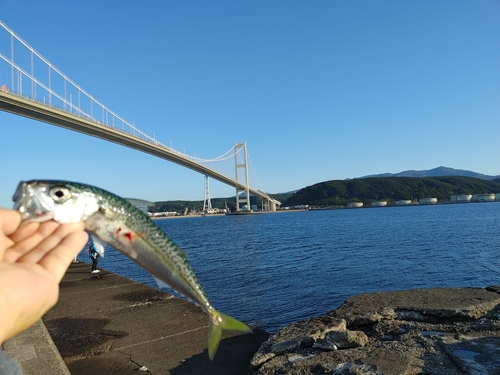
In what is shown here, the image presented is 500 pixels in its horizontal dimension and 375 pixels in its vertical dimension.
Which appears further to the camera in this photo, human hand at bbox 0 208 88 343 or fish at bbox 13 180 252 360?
fish at bbox 13 180 252 360

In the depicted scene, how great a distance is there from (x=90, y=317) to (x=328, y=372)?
576 cm

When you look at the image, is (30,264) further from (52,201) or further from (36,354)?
(36,354)

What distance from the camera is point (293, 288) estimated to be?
15312 mm

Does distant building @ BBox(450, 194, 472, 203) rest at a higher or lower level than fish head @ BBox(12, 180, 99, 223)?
higher

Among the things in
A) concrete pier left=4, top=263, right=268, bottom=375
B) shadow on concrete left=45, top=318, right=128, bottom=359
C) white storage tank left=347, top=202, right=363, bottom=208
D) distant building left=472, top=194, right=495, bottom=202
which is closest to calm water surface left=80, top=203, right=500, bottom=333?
concrete pier left=4, top=263, right=268, bottom=375

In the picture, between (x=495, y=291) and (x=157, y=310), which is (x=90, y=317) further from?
(x=495, y=291)

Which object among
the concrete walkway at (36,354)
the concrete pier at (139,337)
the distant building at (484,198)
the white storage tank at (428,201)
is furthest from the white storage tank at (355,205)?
the concrete walkway at (36,354)

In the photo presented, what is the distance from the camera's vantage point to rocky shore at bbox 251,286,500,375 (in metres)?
4.31

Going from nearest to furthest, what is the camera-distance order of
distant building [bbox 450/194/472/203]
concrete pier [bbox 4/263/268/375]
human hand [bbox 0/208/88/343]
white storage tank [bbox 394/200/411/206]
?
human hand [bbox 0/208/88/343] → concrete pier [bbox 4/263/268/375] → distant building [bbox 450/194/472/203] → white storage tank [bbox 394/200/411/206]

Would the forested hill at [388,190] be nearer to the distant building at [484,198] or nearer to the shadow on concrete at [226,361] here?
the distant building at [484,198]

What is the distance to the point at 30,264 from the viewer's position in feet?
5.57

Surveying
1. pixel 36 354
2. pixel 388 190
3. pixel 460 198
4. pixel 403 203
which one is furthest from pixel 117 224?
pixel 460 198

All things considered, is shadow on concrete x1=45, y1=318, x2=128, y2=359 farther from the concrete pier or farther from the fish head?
the fish head

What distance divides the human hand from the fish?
0.08 meters
